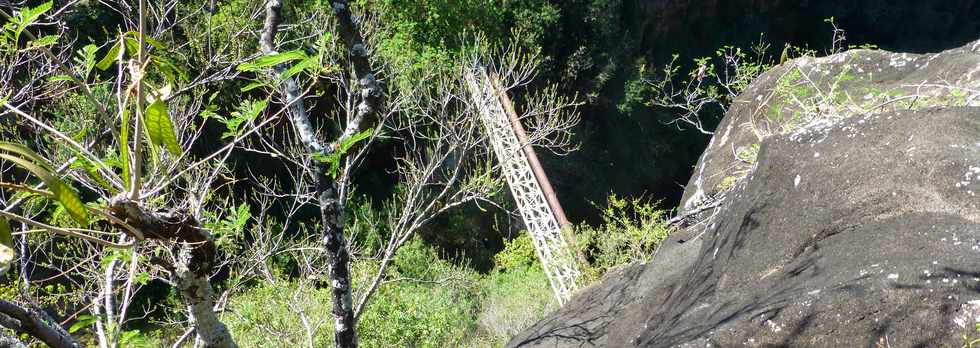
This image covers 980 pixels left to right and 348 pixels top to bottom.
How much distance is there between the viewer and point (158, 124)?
56.5 inches

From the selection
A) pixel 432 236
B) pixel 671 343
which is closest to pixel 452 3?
pixel 432 236

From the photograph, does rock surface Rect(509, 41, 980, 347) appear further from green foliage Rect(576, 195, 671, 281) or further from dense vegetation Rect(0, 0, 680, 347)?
green foliage Rect(576, 195, 671, 281)

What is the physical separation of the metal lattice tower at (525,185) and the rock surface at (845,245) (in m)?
5.34

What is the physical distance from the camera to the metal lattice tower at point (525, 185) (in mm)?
9648

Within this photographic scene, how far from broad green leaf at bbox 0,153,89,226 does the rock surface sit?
194 centimetres

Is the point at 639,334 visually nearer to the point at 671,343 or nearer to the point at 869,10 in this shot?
the point at 671,343

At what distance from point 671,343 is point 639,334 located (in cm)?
83

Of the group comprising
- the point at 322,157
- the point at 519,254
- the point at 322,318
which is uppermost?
the point at 322,157

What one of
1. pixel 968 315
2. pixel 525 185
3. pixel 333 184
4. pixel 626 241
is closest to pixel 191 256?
pixel 333 184

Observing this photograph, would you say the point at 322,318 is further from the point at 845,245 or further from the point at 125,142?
the point at 125,142

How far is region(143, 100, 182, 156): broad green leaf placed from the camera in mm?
1411

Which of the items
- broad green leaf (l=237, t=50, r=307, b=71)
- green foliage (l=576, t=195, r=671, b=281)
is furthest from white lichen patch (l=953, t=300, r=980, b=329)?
green foliage (l=576, t=195, r=671, b=281)

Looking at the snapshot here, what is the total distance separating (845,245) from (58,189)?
231 centimetres

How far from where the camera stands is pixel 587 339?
15.2ft
